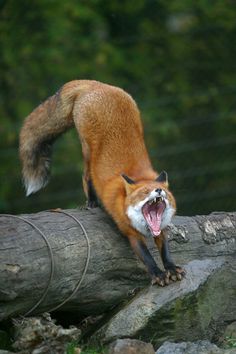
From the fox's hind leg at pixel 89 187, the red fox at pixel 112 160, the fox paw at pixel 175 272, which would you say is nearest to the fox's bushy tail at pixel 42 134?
the red fox at pixel 112 160

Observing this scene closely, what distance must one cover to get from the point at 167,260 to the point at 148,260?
0.14 meters

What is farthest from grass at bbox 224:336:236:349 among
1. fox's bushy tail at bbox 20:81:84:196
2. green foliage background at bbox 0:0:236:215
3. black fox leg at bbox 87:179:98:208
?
green foliage background at bbox 0:0:236:215

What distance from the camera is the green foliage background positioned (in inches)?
452

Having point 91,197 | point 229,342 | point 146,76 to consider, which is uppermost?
point 91,197

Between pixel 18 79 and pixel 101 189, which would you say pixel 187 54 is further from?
pixel 101 189

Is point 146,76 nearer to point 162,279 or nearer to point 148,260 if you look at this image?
point 148,260

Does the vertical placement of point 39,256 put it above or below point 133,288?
above

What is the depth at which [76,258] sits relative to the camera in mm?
7031

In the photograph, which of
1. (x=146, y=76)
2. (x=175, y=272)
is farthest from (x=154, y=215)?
(x=146, y=76)

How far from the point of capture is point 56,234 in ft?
23.1

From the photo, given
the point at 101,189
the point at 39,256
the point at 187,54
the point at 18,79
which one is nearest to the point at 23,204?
the point at 18,79

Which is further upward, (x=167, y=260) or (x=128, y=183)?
(x=128, y=183)

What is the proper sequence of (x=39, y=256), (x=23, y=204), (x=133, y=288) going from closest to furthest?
(x=39, y=256) → (x=133, y=288) → (x=23, y=204)

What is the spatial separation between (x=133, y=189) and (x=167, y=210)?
0.27m
